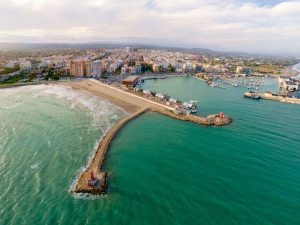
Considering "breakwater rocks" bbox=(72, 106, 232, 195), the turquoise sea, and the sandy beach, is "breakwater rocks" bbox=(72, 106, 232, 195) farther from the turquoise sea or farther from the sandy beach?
the sandy beach

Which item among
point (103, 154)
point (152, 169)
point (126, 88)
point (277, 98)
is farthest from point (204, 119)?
point (277, 98)

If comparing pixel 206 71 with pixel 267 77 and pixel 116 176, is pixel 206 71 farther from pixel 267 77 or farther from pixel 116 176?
pixel 116 176

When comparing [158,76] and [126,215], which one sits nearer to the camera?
[126,215]

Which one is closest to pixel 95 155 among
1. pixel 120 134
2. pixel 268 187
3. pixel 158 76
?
pixel 120 134

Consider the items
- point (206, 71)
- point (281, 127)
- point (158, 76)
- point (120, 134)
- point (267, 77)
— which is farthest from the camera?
point (206, 71)

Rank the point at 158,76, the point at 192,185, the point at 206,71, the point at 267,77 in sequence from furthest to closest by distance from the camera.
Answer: the point at 206,71 → the point at 267,77 → the point at 158,76 → the point at 192,185

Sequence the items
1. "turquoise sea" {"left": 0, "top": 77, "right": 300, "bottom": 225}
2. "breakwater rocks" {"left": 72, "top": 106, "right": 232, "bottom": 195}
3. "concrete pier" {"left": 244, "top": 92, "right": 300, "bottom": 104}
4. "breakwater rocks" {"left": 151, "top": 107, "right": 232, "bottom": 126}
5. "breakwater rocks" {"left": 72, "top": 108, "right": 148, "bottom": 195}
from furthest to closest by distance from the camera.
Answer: "concrete pier" {"left": 244, "top": 92, "right": 300, "bottom": 104} → "breakwater rocks" {"left": 151, "top": 107, "right": 232, "bottom": 126} → "breakwater rocks" {"left": 72, "top": 106, "right": 232, "bottom": 195} → "breakwater rocks" {"left": 72, "top": 108, "right": 148, "bottom": 195} → "turquoise sea" {"left": 0, "top": 77, "right": 300, "bottom": 225}

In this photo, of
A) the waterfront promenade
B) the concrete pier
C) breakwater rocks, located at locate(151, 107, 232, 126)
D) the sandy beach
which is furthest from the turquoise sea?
the concrete pier
